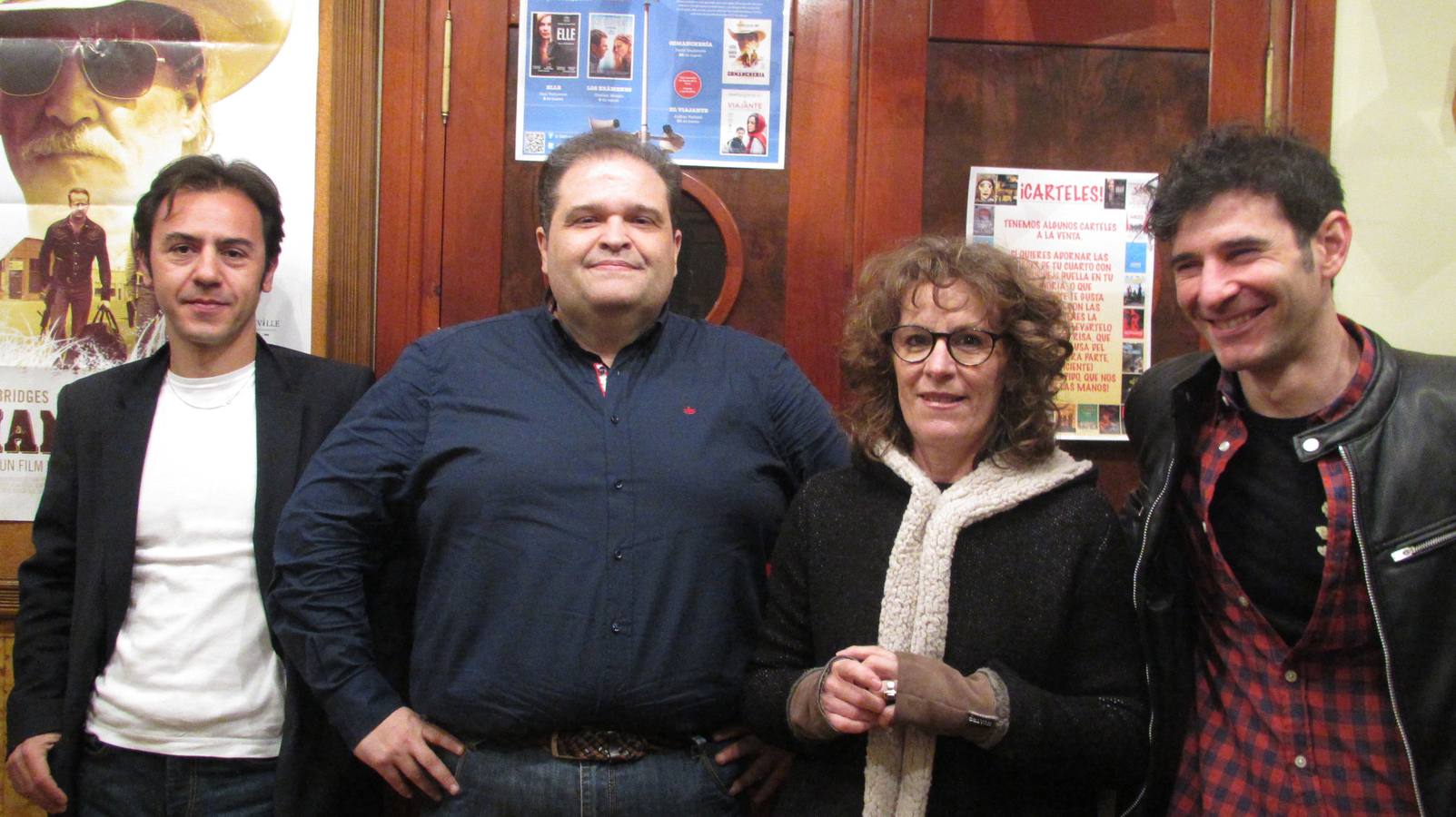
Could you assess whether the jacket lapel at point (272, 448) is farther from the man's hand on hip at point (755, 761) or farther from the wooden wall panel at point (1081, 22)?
the wooden wall panel at point (1081, 22)

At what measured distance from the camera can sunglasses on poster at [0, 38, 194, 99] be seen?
6.15ft

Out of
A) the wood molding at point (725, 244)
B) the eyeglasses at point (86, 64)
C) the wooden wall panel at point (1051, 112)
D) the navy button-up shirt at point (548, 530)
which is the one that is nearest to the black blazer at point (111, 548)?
the navy button-up shirt at point (548, 530)

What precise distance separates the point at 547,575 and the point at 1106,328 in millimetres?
1258

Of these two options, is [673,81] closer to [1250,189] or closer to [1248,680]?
[1250,189]

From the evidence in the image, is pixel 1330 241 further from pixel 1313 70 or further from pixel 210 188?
pixel 210 188

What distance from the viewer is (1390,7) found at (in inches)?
77.7

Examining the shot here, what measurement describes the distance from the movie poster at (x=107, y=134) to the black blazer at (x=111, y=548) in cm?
27

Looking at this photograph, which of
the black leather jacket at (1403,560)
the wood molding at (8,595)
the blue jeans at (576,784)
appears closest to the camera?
the black leather jacket at (1403,560)

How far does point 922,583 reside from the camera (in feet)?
4.10

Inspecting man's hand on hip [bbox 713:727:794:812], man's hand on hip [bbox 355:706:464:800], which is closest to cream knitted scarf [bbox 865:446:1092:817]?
man's hand on hip [bbox 713:727:794:812]

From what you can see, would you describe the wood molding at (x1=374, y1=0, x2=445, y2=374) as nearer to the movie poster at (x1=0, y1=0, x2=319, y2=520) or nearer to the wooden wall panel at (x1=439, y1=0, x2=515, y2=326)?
the wooden wall panel at (x1=439, y1=0, x2=515, y2=326)

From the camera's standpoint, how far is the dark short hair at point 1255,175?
1219 millimetres

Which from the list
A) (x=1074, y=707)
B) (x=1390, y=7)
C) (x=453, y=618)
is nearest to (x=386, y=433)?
(x=453, y=618)

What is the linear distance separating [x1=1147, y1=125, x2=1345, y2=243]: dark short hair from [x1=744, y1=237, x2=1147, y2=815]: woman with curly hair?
0.73ft
